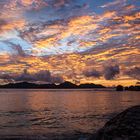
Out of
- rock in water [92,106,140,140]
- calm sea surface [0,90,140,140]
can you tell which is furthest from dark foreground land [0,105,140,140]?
calm sea surface [0,90,140,140]

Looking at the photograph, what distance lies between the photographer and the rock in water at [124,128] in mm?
10016

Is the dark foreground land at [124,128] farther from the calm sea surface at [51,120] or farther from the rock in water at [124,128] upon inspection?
the calm sea surface at [51,120]

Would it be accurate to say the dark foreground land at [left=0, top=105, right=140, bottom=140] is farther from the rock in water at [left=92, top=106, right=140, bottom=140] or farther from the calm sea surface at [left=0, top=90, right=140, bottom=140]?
the calm sea surface at [left=0, top=90, right=140, bottom=140]

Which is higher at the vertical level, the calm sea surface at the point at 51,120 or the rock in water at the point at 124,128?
the rock in water at the point at 124,128

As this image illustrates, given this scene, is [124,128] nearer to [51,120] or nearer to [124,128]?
[124,128]

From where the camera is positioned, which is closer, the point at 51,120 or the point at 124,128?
the point at 124,128

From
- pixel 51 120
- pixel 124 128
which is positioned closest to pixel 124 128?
pixel 124 128

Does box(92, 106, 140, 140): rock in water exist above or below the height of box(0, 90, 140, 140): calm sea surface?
above

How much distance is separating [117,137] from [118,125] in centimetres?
89

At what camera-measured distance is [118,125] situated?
10828 mm

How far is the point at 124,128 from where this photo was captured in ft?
34.2

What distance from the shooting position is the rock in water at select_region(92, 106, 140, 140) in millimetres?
10016

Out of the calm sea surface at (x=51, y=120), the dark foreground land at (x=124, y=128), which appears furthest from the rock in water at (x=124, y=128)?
the calm sea surface at (x=51, y=120)

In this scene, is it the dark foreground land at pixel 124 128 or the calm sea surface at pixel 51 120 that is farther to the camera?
the calm sea surface at pixel 51 120
